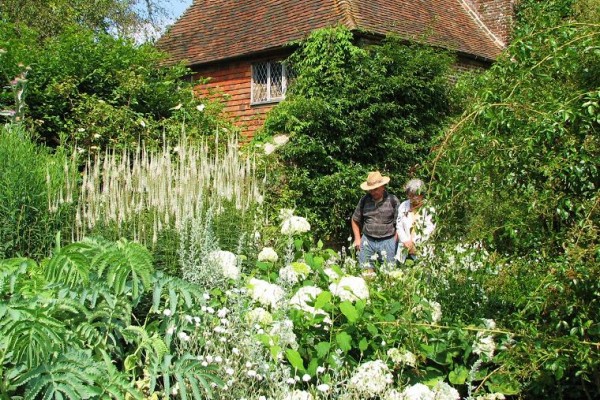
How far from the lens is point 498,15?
19594 mm

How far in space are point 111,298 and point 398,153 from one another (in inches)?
386

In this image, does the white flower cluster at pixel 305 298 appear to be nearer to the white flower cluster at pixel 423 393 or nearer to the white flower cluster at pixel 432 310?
the white flower cluster at pixel 432 310

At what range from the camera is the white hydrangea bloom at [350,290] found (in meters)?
3.89

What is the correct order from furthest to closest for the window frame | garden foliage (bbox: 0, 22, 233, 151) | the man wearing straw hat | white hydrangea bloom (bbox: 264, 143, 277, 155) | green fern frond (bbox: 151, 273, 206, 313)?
1. the window frame
2. white hydrangea bloom (bbox: 264, 143, 277, 155)
3. garden foliage (bbox: 0, 22, 233, 151)
4. the man wearing straw hat
5. green fern frond (bbox: 151, 273, 206, 313)

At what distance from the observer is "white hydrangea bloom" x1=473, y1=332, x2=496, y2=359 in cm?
366

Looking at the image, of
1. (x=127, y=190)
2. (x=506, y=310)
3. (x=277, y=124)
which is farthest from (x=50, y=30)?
(x=506, y=310)

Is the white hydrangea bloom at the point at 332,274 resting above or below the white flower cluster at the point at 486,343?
above

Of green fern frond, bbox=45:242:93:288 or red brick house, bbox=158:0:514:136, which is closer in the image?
green fern frond, bbox=45:242:93:288

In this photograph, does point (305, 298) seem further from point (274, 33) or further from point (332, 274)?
point (274, 33)

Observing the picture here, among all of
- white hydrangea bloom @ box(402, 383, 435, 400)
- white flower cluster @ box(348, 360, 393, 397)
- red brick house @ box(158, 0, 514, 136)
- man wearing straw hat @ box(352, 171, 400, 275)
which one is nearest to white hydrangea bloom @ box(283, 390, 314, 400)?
white flower cluster @ box(348, 360, 393, 397)

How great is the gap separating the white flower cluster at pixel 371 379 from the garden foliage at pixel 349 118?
773 centimetres

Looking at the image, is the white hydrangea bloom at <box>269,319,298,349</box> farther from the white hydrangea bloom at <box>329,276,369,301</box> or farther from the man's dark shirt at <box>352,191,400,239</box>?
the man's dark shirt at <box>352,191,400,239</box>

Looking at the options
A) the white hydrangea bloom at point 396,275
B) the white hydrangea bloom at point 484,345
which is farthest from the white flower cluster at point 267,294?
the white hydrangea bloom at point 484,345

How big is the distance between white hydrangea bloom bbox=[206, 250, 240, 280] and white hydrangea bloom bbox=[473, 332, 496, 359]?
1.41 m
